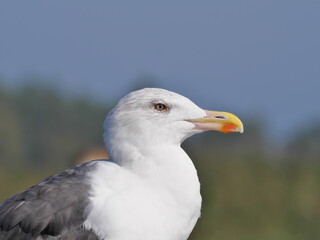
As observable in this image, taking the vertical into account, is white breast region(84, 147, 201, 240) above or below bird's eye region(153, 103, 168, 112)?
below

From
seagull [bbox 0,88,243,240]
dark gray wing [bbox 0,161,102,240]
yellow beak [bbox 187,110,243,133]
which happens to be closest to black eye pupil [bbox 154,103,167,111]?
seagull [bbox 0,88,243,240]

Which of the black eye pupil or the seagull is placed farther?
the black eye pupil

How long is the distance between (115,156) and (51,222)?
60 centimetres

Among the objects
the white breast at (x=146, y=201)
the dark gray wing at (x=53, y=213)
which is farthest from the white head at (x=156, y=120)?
the dark gray wing at (x=53, y=213)

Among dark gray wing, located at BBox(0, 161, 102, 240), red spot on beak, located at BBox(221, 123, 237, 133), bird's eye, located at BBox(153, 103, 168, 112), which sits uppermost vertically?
bird's eye, located at BBox(153, 103, 168, 112)

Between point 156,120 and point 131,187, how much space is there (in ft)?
1.66

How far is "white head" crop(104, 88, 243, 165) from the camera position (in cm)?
522

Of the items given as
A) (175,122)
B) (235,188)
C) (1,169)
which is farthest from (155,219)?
(1,169)

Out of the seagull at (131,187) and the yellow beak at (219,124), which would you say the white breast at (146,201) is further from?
the yellow beak at (219,124)

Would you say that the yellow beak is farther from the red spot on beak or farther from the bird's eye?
the bird's eye

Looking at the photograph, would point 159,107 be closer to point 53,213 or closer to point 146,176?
point 146,176

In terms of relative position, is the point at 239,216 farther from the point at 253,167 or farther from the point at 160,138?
the point at 160,138

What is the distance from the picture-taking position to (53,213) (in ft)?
16.6

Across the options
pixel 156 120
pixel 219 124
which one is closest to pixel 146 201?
pixel 156 120
